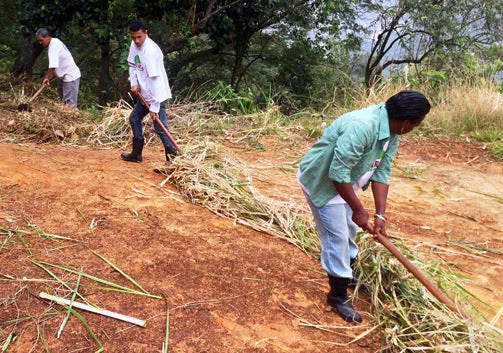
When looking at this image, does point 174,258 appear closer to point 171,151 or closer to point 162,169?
point 162,169

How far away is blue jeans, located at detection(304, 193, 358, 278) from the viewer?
7.89ft

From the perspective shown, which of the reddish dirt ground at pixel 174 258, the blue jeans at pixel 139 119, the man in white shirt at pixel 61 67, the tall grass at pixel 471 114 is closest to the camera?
the reddish dirt ground at pixel 174 258

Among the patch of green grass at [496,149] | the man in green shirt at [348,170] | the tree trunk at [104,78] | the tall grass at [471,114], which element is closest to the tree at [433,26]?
the tall grass at [471,114]

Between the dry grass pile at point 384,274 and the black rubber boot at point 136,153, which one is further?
the black rubber boot at point 136,153

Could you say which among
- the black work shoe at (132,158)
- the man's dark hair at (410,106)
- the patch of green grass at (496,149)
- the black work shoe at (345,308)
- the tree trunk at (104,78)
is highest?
the man's dark hair at (410,106)

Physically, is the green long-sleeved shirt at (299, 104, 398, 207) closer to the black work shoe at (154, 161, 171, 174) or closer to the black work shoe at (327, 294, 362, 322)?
the black work shoe at (327, 294, 362, 322)

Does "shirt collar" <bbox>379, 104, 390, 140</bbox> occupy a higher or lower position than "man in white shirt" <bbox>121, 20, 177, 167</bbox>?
higher

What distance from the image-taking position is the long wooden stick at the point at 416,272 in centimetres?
233

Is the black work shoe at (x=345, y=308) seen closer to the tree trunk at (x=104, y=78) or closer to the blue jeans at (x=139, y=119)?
the blue jeans at (x=139, y=119)

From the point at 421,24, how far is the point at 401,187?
7258 mm

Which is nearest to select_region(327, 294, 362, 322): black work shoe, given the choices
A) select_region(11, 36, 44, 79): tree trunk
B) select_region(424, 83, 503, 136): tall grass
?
select_region(424, 83, 503, 136): tall grass

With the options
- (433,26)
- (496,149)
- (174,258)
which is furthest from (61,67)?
(433,26)

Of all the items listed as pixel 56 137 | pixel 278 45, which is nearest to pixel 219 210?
pixel 56 137

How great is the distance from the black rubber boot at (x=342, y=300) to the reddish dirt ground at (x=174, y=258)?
5 centimetres
